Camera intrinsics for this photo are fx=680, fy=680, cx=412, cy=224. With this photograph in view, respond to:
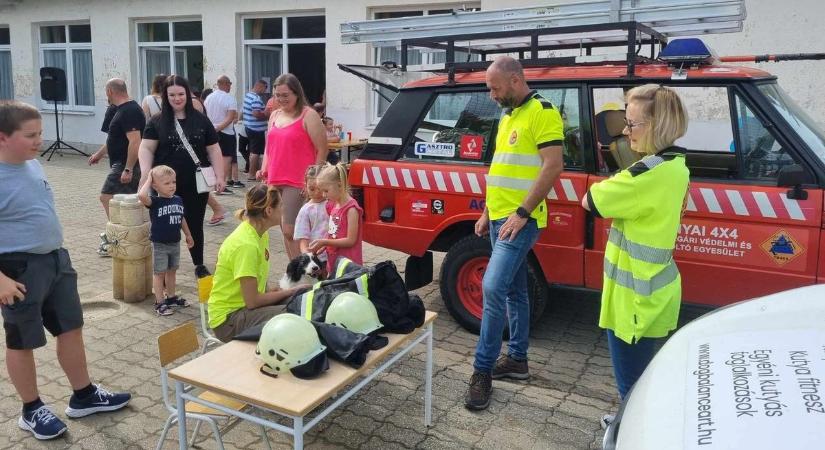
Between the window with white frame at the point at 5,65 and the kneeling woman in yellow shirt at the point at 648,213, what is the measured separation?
63.0 feet

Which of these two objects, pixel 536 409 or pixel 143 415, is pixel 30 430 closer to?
pixel 143 415

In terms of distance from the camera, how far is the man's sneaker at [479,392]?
373 centimetres

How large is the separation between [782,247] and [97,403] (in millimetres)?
3840

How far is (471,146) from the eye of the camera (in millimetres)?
4656

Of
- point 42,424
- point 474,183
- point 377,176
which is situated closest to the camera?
point 42,424

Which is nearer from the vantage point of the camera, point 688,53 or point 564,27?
point 688,53

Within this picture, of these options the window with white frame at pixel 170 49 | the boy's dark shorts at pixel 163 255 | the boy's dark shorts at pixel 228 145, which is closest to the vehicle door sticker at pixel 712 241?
the boy's dark shorts at pixel 163 255

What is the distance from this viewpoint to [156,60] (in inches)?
604

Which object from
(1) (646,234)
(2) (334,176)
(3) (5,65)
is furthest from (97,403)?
(3) (5,65)

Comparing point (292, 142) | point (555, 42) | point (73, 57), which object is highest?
point (73, 57)

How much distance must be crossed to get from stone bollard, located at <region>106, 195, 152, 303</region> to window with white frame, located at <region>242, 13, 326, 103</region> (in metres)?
8.01

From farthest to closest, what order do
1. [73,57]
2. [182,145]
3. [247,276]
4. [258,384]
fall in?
[73,57]
[182,145]
[247,276]
[258,384]

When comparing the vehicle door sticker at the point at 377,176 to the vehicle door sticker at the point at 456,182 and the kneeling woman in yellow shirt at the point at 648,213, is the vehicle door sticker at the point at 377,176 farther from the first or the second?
the kneeling woman in yellow shirt at the point at 648,213

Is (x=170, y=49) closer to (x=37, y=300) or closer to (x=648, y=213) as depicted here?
(x=37, y=300)
